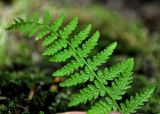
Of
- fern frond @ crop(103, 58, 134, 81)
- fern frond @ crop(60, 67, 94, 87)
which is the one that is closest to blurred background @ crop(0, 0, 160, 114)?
fern frond @ crop(60, 67, 94, 87)

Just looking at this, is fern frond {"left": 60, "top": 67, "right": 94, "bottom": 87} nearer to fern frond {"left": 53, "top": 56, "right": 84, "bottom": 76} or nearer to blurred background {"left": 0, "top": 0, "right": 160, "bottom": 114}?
fern frond {"left": 53, "top": 56, "right": 84, "bottom": 76}

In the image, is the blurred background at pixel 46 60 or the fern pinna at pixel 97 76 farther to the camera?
the blurred background at pixel 46 60

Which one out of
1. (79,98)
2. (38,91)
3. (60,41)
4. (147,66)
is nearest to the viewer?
(79,98)

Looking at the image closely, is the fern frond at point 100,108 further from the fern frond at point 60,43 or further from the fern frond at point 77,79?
the fern frond at point 60,43

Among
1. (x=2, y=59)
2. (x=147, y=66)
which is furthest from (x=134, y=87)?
(x=2, y=59)

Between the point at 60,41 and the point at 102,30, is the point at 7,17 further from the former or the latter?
the point at 60,41

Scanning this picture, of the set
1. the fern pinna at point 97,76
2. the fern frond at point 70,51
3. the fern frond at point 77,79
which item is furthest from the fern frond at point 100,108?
the fern frond at point 70,51

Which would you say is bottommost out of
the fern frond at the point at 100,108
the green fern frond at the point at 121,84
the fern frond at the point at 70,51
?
the fern frond at the point at 100,108

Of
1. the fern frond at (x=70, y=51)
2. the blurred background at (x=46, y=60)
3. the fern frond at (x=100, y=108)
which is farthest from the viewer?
the blurred background at (x=46, y=60)
